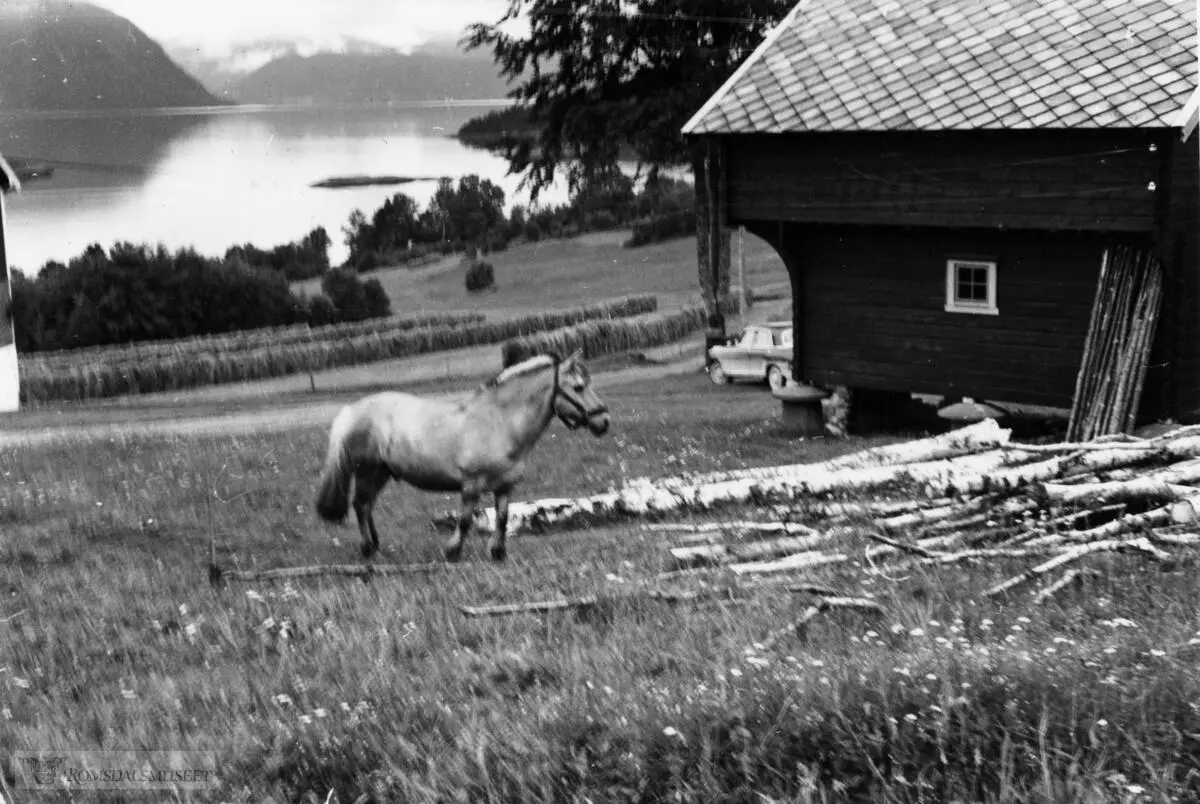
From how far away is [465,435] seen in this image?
11492 mm

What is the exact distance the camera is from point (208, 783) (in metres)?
7.10

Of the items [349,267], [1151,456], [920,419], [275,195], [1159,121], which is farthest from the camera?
[920,419]

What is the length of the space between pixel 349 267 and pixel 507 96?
9.31m

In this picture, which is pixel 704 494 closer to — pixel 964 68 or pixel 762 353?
pixel 964 68

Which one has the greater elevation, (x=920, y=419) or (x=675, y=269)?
(x=675, y=269)

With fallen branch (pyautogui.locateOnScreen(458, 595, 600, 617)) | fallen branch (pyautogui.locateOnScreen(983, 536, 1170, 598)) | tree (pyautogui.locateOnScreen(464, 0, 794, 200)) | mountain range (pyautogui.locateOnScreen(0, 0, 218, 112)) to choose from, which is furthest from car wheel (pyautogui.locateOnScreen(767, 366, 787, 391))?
fallen branch (pyautogui.locateOnScreen(458, 595, 600, 617))

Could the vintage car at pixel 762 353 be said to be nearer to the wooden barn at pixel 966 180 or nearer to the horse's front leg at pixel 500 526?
the wooden barn at pixel 966 180

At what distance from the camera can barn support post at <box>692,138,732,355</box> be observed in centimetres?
2425

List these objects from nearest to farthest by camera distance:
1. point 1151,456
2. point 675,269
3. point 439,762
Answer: point 439,762
point 1151,456
point 675,269

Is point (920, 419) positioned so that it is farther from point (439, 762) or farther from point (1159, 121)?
point (439, 762)

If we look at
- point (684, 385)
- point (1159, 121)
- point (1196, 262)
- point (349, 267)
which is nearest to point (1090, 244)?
point (1196, 262)

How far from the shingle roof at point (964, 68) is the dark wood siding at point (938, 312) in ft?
6.97

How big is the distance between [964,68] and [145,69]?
11567mm

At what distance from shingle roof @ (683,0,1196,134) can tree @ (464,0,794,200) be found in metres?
6.33
